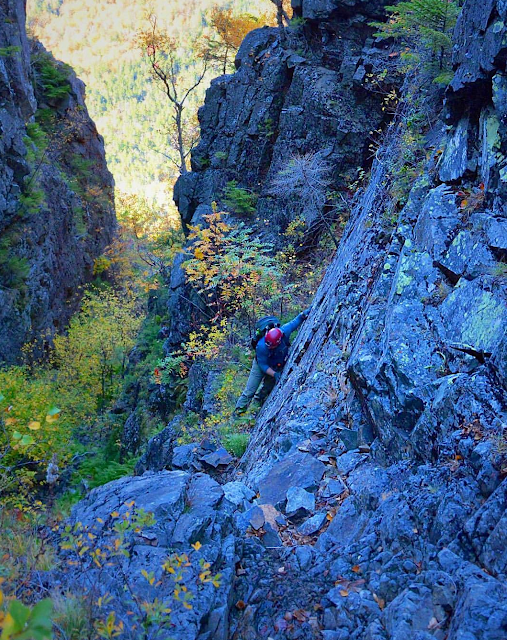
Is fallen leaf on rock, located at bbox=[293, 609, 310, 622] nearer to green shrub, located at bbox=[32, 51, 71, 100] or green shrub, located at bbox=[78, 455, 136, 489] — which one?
green shrub, located at bbox=[78, 455, 136, 489]

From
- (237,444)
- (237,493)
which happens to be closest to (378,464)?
(237,493)

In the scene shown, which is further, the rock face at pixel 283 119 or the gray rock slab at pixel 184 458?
the rock face at pixel 283 119

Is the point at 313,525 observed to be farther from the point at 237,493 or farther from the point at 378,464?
the point at 237,493

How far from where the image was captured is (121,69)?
347ft

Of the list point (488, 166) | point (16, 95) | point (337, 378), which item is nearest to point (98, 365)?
point (16, 95)

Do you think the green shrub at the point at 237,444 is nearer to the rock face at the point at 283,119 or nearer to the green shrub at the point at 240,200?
the rock face at the point at 283,119

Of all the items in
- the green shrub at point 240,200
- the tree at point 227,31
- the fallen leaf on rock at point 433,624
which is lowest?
the fallen leaf on rock at point 433,624

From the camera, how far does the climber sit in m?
8.85

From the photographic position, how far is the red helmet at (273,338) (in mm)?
8668

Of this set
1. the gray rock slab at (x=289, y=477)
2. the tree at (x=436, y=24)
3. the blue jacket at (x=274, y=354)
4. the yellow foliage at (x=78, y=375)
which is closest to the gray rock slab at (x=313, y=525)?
the gray rock slab at (x=289, y=477)

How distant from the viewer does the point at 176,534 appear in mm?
4082

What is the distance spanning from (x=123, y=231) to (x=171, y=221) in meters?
5.56

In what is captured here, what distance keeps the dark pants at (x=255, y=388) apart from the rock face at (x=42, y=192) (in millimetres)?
19239

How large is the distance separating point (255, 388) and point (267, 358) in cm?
91
